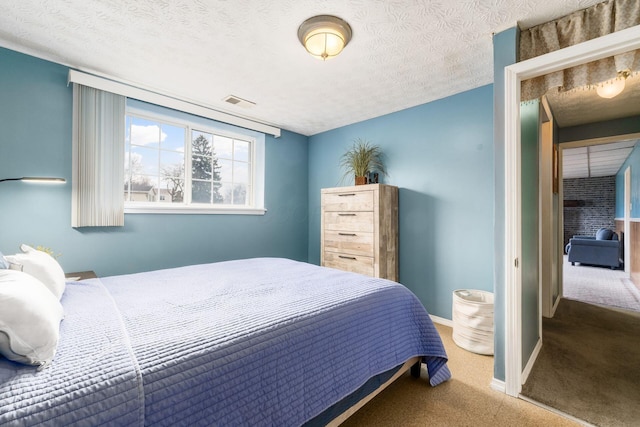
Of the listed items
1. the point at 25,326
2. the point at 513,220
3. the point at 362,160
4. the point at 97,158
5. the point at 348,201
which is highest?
the point at 362,160

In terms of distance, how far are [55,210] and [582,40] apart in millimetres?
3843

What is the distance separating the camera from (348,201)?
3.27 meters

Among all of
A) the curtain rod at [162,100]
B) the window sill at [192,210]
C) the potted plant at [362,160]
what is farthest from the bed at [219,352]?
the potted plant at [362,160]

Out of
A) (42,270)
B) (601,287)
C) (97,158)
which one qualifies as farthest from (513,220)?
(601,287)

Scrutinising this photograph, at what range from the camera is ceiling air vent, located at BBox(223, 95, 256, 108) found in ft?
9.71

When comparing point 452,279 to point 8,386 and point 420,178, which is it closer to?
point 420,178

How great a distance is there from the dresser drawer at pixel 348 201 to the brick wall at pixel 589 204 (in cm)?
952

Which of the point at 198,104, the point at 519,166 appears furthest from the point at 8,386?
the point at 198,104

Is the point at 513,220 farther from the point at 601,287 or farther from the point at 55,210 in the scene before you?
the point at 601,287

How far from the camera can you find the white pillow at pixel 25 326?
787 millimetres

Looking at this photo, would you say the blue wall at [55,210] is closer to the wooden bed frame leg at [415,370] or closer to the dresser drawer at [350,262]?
the dresser drawer at [350,262]

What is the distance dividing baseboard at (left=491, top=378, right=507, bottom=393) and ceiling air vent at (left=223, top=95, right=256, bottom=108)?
126 inches

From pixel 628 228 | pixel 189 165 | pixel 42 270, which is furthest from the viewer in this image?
pixel 628 228

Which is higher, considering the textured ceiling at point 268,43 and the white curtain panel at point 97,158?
the textured ceiling at point 268,43
